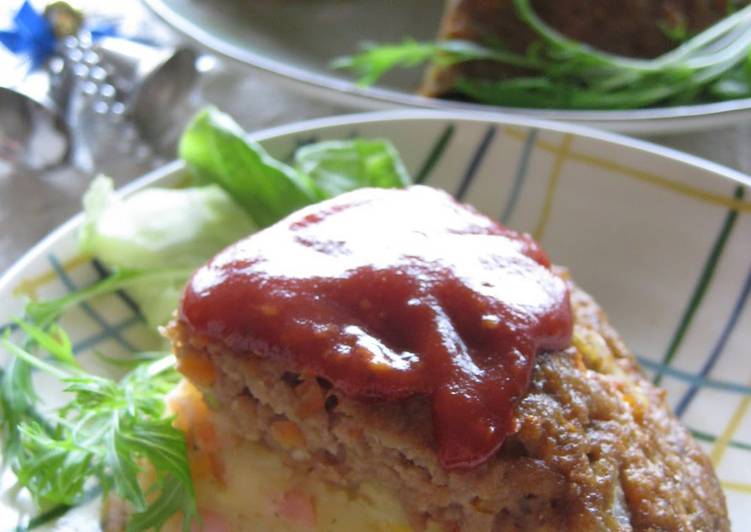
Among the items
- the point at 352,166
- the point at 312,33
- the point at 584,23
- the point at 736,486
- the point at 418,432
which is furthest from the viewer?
the point at 312,33

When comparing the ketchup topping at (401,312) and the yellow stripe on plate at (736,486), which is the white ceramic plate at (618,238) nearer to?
the yellow stripe on plate at (736,486)

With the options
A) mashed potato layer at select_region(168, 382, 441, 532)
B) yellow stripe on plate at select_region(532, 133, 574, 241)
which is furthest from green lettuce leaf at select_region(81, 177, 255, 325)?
yellow stripe on plate at select_region(532, 133, 574, 241)

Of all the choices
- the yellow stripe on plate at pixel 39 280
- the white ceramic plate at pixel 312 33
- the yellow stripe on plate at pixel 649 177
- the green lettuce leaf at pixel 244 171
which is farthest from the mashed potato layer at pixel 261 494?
the white ceramic plate at pixel 312 33

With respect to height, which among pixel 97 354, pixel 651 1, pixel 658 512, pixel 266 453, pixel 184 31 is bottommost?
pixel 97 354

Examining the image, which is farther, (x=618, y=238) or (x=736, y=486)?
(x=618, y=238)

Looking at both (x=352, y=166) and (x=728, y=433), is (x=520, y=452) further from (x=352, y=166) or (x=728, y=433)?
(x=352, y=166)

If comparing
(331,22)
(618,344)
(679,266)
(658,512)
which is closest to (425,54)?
(331,22)

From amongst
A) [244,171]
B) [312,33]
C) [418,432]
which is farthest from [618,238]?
[312,33]

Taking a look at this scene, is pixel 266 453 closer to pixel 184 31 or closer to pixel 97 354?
pixel 97 354
